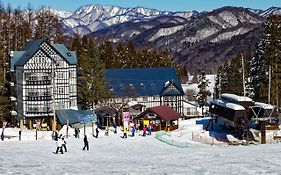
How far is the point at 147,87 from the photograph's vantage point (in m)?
68.7

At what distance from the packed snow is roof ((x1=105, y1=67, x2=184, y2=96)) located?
2713 cm

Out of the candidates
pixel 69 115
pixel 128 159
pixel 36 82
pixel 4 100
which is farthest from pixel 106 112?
pixel 128 159

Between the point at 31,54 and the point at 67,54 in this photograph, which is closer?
the point at 31,54

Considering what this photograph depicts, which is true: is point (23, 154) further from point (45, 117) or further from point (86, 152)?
point (45, 117)

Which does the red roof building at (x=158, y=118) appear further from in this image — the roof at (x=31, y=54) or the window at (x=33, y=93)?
the roof at (x=31, y=54)

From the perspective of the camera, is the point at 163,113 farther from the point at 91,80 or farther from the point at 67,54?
the point at 67,54

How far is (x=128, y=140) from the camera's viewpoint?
39.7m

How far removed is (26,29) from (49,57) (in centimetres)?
2318

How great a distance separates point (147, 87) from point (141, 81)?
126cm

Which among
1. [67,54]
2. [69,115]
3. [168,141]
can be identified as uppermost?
[67,54]

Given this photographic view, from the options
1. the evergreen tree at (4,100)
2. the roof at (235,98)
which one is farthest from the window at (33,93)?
the roof at (235,98)

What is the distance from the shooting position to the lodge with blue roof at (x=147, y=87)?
220ft

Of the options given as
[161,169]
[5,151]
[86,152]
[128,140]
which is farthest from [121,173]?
[128,140]

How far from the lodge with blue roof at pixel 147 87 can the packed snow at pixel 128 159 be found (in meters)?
26.9
